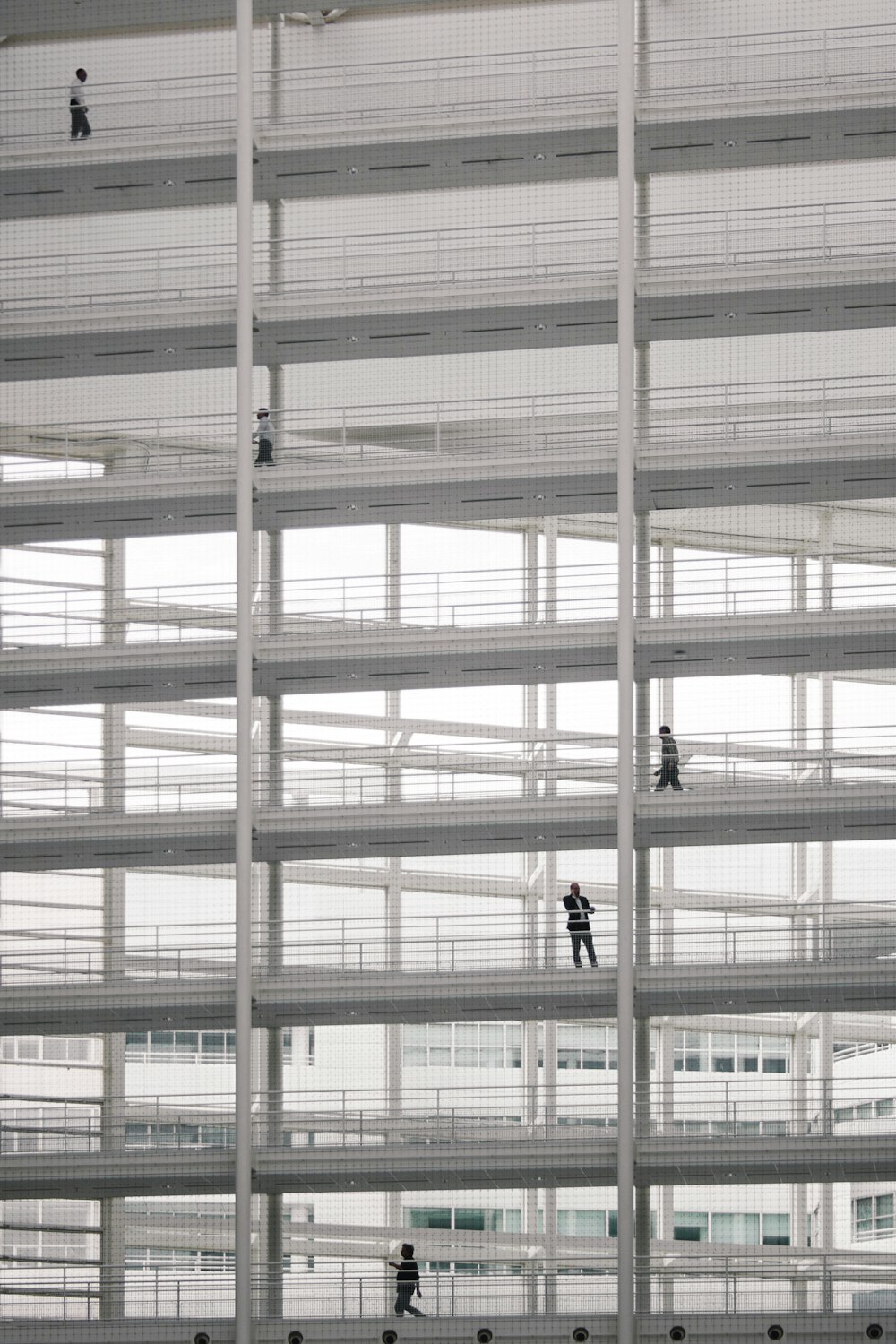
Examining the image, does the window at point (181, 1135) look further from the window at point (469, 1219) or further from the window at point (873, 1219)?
the window at point (873, 1219)

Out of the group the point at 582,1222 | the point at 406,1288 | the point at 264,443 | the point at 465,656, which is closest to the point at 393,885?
the point at 582,1222

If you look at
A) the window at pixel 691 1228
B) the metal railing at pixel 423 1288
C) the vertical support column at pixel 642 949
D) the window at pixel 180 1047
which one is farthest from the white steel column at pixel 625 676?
the window at pixel 180 1047

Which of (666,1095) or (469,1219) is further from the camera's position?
(469,1219)

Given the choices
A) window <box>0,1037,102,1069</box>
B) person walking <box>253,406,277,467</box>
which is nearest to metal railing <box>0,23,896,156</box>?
person walking <box>253,406,277,467</box>

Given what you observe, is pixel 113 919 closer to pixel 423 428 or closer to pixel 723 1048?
pixel 423 428

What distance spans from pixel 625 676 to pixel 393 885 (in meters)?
4.98

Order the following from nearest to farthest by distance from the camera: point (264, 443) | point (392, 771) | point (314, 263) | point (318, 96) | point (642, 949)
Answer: point (264, 443) → point (642, 949) → point (318, 96) → point (314, 263) → point (392, 771)

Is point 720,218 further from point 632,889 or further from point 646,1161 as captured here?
point 646,1161

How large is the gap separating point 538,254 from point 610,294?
8.10 ft

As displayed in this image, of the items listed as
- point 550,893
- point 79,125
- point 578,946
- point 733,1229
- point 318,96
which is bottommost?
point 733,1229

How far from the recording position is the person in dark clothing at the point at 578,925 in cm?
1550

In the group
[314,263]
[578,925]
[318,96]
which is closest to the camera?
[578,925]

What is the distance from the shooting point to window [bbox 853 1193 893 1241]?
19.2 meters

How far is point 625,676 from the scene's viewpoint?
50.4ft
